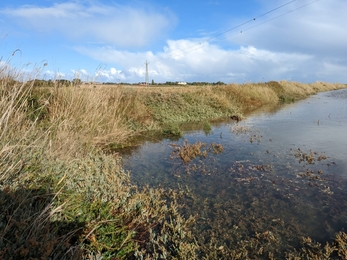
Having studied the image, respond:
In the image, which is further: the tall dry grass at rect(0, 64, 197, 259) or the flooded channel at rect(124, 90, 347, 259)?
the flooded channel at rect(124, 90, 347, 259)

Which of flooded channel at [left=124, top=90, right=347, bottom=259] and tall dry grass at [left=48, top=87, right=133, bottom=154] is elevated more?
tall dry grass at [left=48, top=87, right=133, bottom=154]

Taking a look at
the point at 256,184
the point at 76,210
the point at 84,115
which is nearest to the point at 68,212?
the point at 76,210

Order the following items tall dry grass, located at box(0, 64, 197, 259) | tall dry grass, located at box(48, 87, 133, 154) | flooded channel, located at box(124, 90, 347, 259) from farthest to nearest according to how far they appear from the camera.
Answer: tall dry grass, located at box(48, 87, 133, 154)
flooded channel, located at box(124, 90, 347, 259)
tall dry grass, located at box(0, 64, 197, 259)

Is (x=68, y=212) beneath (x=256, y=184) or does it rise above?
above

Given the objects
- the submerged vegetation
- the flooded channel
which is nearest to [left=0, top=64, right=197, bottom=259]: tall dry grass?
the submerged vegetation

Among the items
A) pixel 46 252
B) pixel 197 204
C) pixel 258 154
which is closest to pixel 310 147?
pixel 258 154

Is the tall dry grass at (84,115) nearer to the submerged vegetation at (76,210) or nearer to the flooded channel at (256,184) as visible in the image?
the submerged vegetation at (76,210)

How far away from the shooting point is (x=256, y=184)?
578cm

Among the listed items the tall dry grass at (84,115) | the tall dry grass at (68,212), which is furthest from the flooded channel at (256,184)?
the tall dry grass at (84,115)

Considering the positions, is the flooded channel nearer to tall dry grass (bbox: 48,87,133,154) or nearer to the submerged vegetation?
the submerged vegetation

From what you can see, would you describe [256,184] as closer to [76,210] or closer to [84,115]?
[76,210]

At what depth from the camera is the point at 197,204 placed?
487cm

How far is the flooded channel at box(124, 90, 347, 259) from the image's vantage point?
12.8 feet

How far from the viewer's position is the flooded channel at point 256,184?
3.90 meters
